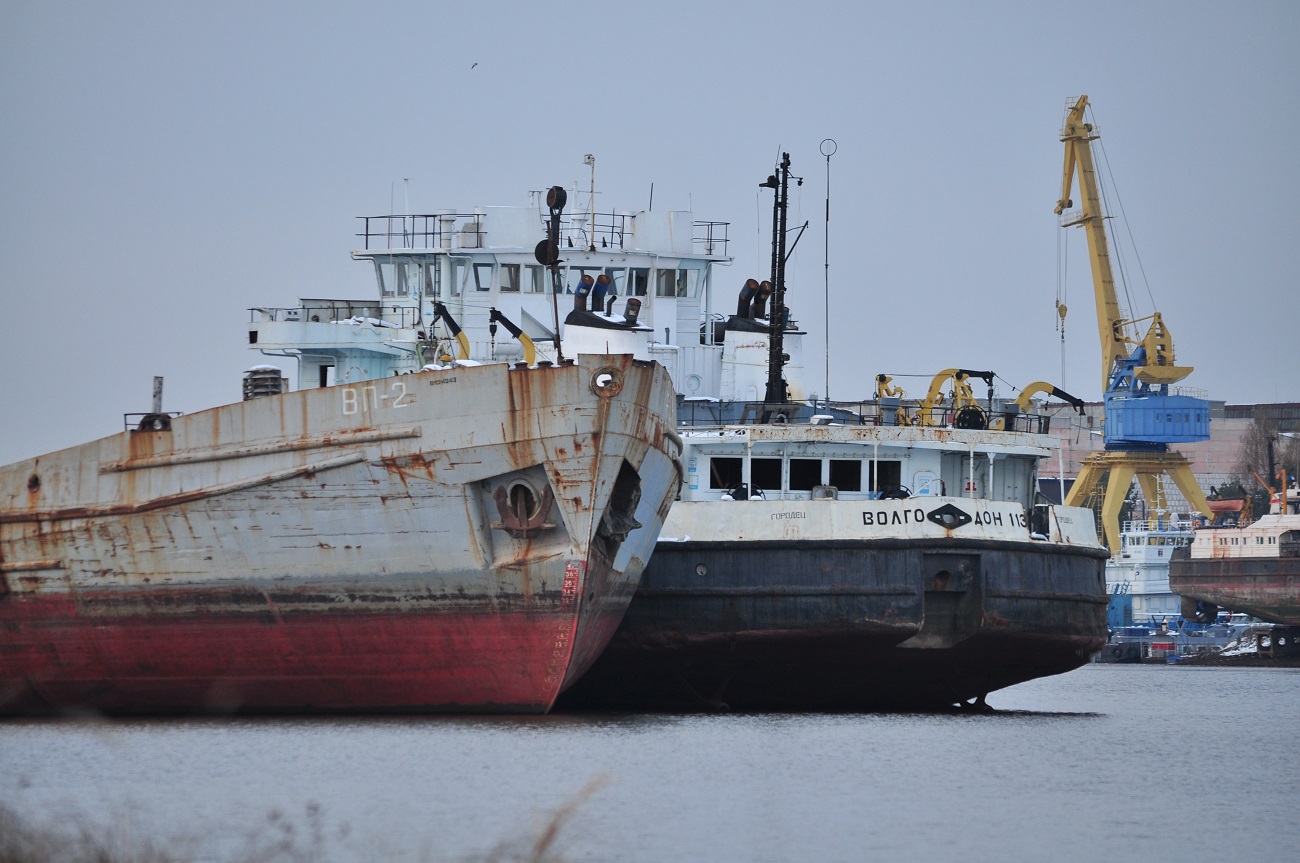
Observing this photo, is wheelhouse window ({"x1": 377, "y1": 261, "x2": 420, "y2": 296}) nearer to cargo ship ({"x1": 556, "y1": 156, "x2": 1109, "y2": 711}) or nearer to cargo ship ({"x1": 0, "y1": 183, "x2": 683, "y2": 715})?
cargo ship ({"x1": 556, "y1": 156, "x2": 1109, "y2": 711})

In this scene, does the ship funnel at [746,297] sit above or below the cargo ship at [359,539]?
above

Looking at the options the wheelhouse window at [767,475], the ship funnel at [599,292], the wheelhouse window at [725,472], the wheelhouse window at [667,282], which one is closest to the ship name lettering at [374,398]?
the ship funnel at [599,292]

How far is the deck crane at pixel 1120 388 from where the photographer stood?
249 ft

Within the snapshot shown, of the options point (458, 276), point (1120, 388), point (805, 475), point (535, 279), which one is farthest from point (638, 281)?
point (1120, 388)

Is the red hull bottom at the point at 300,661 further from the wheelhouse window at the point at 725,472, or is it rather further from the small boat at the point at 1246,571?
the small boat at the point at 1246,571

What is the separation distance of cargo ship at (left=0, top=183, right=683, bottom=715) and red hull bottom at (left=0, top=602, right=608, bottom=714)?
0.03 m

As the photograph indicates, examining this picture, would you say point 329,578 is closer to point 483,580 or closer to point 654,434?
point 483,580

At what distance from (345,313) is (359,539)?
958 centimetres

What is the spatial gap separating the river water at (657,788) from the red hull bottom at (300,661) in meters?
0.40

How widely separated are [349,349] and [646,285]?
5364 mm

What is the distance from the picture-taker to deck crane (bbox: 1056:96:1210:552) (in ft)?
249

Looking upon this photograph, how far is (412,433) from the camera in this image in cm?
2206

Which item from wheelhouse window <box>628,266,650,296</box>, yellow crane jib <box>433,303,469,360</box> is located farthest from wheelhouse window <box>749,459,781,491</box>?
wheelhouse window <box>628,266,650,296</box>

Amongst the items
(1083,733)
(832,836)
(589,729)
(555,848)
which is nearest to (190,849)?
(555,848)
